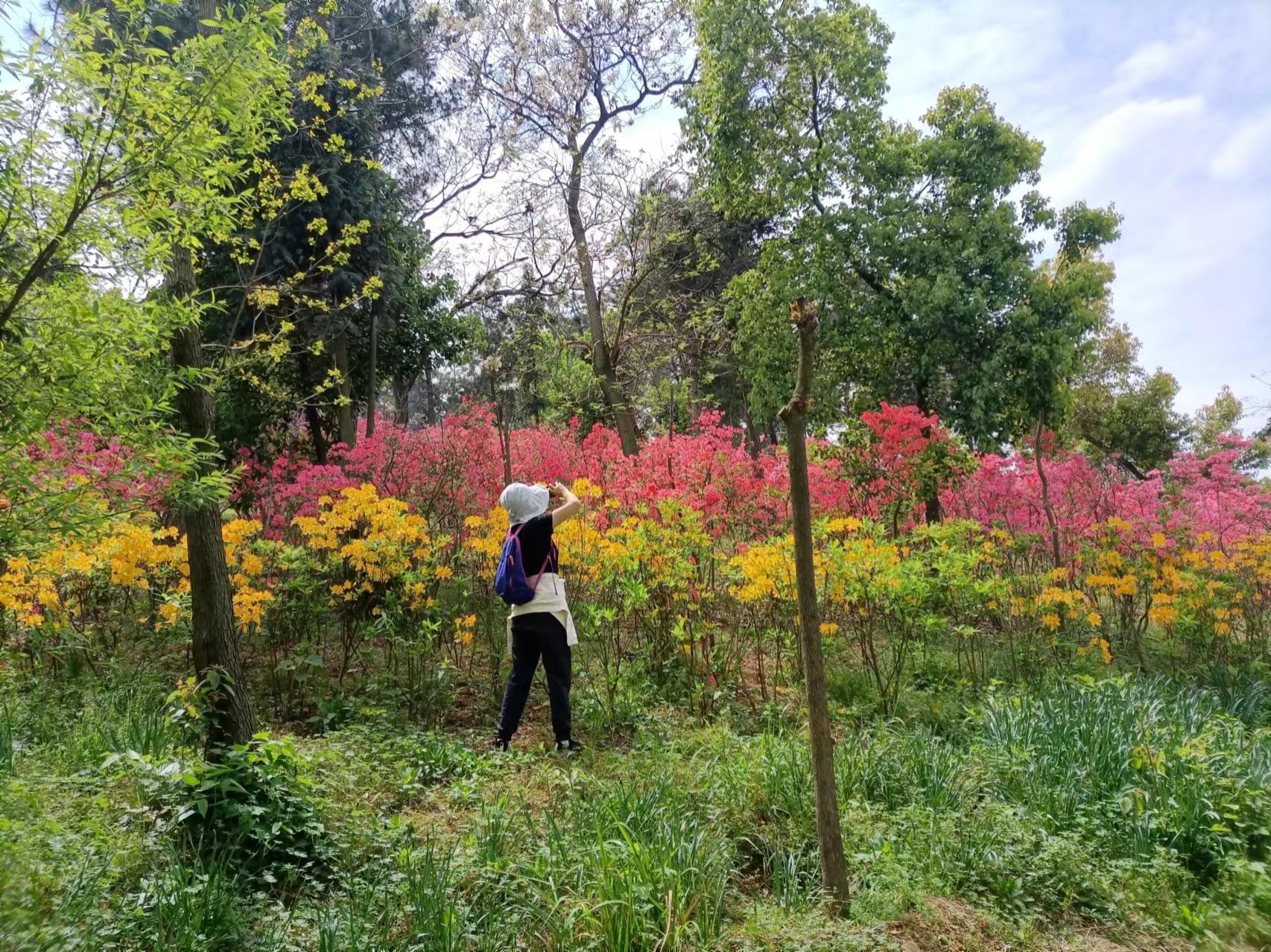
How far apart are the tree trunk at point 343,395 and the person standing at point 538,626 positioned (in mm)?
5175

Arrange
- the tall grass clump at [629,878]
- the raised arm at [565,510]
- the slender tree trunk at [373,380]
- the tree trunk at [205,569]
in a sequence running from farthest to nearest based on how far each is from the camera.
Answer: the slender tree trunk at [373,380]
the raised arm at [565,510]
the tree trunk at [205,569]
the tall grass clump at [629,878]

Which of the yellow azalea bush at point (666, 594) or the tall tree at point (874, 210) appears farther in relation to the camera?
the tall tree at point (874, 210)

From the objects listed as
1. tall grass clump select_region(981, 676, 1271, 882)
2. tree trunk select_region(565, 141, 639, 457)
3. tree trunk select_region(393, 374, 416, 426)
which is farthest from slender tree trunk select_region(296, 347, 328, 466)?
tall grass clump select_region(981, 676, 1271, 882)

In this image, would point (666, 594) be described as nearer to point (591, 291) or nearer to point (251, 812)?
point (251, 812)

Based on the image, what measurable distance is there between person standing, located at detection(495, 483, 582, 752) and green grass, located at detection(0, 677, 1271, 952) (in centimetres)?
27

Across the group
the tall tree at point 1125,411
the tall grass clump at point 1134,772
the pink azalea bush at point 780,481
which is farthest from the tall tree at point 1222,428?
the tall grass clump at point 1134,772

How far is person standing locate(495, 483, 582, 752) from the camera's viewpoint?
4.09 metres

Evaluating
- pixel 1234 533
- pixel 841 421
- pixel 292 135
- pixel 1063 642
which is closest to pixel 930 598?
pixel 1063 642

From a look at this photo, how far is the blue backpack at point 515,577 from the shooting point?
4.01m

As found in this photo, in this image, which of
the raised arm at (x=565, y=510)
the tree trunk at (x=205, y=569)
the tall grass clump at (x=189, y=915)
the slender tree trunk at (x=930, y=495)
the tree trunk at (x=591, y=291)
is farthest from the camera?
the tree trunk at (x=591, y=291)

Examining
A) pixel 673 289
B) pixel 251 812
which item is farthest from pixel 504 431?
pixel 673 289

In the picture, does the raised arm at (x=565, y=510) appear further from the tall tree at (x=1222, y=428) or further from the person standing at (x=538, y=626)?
the tall tree at (x=1222, y=428)

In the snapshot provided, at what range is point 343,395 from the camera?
905 cm

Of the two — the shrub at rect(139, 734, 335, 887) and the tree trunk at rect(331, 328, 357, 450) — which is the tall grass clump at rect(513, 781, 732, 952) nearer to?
the shrub at rect(139, 734, 335, 887)
